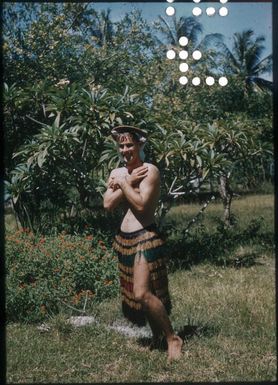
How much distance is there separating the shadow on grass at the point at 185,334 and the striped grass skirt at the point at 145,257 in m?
0.25

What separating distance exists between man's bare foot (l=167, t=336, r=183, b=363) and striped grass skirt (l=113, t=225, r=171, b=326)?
0.21 metres

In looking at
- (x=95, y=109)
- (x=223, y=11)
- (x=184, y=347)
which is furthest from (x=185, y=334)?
(x=223, y=11)

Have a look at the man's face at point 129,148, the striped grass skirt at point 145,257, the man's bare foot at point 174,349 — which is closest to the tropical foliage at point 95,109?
the man's face at point 129,148

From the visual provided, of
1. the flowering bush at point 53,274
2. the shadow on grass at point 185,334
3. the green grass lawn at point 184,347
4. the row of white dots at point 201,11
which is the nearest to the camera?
the green grass lawn at point 184,347

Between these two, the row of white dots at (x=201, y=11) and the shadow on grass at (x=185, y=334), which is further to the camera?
the row of white dots at (x=201, y=11)

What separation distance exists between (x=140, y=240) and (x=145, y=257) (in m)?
0.11

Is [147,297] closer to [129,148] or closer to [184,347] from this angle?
[184,347]

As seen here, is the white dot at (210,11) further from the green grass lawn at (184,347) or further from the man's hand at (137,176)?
the green grass lawn at (184,347)

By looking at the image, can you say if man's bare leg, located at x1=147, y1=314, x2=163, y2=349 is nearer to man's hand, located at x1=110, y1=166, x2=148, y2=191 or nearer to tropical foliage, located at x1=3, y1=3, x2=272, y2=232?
man's hand, located at x1=110, y1=166, x2=148, y2=191

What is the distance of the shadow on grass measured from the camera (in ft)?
12.1

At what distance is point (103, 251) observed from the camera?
5449 millimetres

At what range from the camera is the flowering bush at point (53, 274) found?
4.44m

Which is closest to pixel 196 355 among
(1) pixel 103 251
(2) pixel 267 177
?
(1) pixel 103 251

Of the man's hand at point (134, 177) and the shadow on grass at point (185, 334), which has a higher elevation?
the man's hand at point (134, 177)
